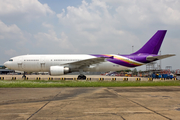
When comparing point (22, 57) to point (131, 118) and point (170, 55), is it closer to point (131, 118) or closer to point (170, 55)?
point (170, 55)

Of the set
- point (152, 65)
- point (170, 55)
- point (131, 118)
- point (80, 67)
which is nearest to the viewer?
point (131, 118)

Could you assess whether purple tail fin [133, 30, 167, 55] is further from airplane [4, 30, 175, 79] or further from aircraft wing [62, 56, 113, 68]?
aircraft wing [62, 56, 113, 68]

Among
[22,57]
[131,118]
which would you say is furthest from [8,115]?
[22,57]

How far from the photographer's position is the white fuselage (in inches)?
902

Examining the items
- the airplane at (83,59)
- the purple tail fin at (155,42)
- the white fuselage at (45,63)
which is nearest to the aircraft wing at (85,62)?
the airplane at (83,59)

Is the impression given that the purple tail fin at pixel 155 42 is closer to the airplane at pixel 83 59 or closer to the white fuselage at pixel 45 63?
the airplane at pixel 83 59

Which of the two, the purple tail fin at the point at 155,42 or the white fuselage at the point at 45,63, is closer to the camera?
the white fuselage at the point at 45,63

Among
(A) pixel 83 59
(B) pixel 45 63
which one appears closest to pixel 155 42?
(A) pixel 83 59

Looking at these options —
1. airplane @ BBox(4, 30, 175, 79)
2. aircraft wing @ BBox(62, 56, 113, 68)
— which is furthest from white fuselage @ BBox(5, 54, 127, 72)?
aircraft wing @ BBox(62, 56, 113, 68)

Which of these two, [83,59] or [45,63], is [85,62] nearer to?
[83,59]

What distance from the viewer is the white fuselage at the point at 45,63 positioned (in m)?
22.9

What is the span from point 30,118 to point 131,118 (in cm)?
286

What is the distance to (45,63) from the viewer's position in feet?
75.3

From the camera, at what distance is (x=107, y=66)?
23484 millimetres
